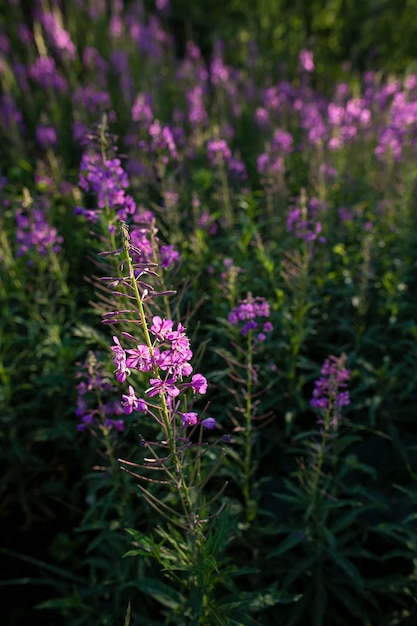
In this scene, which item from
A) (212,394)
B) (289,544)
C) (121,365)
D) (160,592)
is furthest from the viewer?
(212,394)

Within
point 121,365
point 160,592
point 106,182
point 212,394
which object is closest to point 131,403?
point 121,365

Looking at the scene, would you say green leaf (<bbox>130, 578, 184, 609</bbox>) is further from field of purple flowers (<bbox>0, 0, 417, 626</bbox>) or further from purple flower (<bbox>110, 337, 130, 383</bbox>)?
purple flower (<bbox>110, 337, 130, 383</bbox>)

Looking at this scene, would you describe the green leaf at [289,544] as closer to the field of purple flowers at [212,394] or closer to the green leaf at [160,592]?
the field of purple flowers at [212,394]

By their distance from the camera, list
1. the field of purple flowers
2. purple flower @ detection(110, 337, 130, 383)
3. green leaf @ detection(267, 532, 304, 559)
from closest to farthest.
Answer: purple flower @ detection(110, 337, 130, 383) < the field of purple flowers < green leaf @ detection(267, 532, 304, 559)

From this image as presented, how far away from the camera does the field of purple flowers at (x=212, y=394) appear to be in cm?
219

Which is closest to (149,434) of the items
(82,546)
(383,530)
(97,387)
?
(97,387)

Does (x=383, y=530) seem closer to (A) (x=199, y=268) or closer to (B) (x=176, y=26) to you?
(A) (x=199, y=268)

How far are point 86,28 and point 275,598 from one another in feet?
31.5

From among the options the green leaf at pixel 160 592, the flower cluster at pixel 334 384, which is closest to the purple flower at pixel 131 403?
the flower cluster at pixel 334 384

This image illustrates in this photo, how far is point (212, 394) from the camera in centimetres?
345

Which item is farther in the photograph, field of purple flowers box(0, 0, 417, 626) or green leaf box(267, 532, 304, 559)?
green leaf box(267, 532, 304, 559)

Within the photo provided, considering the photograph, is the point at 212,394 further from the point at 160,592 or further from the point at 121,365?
the point at 121,365

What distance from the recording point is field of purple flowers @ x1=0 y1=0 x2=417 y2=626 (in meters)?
2.19

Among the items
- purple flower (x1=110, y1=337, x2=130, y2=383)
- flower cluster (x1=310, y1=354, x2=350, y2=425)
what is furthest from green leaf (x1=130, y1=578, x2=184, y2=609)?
purple flower (x1=110, y1=337, x2=130, y2=383)
